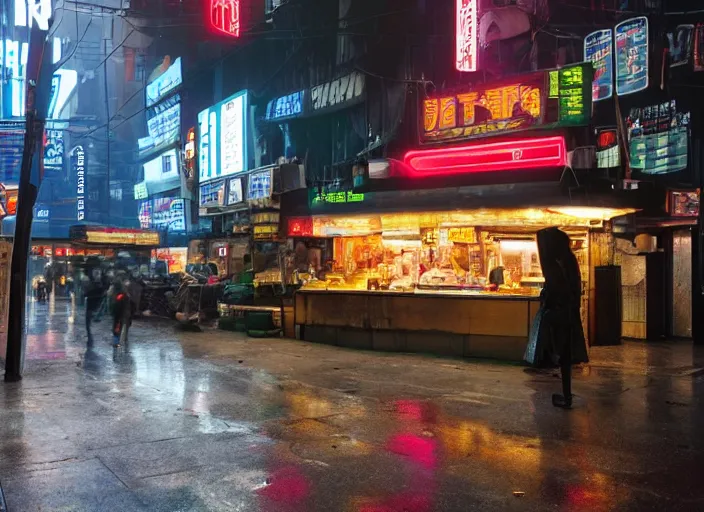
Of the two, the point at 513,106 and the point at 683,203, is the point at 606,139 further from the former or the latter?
the point at 513,106

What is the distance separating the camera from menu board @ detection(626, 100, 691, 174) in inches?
608

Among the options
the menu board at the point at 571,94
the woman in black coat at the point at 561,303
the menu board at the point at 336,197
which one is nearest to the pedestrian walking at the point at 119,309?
the menu board at the point at 336,197

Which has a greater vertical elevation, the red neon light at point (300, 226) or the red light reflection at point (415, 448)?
the red neon light at point (300, 226)

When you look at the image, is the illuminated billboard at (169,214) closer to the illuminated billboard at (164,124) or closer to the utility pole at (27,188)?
the illuminated billboard at (164,124)

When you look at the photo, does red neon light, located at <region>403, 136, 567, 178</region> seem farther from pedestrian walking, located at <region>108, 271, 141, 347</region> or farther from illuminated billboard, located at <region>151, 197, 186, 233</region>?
illuminated billboard, located at <region>151, 197, 186, 233</region>

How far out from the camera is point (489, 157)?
1220 cm

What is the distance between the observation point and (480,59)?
1472 centimetres

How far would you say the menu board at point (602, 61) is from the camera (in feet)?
49.7

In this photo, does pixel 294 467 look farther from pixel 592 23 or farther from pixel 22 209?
pixel 592 23

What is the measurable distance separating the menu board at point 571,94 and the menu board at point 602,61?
330 cm

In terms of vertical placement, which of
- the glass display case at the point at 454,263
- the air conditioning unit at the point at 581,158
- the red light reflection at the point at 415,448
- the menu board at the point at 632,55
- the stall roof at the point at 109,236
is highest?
the menu board at the point at 632,55

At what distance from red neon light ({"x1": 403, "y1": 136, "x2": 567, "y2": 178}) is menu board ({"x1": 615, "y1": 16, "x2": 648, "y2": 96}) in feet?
15.6

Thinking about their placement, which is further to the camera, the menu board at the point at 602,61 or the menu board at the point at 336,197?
the menu board at the point at 602,61

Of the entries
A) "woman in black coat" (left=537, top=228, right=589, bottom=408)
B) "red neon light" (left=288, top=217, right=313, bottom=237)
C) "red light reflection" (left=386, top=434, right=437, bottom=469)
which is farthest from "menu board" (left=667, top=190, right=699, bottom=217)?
"red light reflection" (left=386, top=434, right=437, bottom=469)
